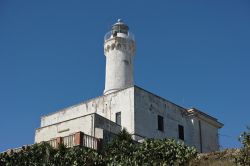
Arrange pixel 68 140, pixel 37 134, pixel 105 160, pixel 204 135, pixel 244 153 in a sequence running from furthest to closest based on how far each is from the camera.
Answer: pixel 204 135 → pixel 37 134 → pixel 68 140 → pixel 105 160 → pixel 244 153

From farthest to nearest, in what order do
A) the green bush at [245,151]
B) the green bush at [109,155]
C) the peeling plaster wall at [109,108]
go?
the peeling plaster wall at [109,108] → the green bush at [109,155] → the green bush at [245,151]

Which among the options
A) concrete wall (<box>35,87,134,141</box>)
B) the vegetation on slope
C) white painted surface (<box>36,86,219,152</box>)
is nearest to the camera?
the vegetation on slope

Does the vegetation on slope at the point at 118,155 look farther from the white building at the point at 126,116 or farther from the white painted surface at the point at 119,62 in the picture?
the white painted surface at the point at 119,62

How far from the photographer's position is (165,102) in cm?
3719

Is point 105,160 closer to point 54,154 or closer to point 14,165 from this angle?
point 54,154

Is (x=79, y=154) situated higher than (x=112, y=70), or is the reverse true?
(x=112, y=70)

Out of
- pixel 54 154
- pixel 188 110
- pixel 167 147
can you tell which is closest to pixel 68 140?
pixel 54 154

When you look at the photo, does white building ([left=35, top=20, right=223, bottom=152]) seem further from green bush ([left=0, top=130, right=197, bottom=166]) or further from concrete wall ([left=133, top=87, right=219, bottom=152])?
green bush ([left=0, top=130, right=197, bottom=166])

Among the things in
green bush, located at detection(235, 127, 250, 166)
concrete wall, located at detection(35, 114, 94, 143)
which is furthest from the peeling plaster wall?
green bush, located at detection(235, 127, 250, 166)

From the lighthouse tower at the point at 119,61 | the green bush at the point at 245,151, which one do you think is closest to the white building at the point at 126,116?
the lighthouse tower at the point at 119,61

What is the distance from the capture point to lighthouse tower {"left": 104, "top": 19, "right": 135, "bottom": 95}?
4028 cm

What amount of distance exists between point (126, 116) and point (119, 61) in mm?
8243

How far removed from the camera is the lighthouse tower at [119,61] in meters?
40.3

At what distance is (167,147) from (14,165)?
28.4 ft
